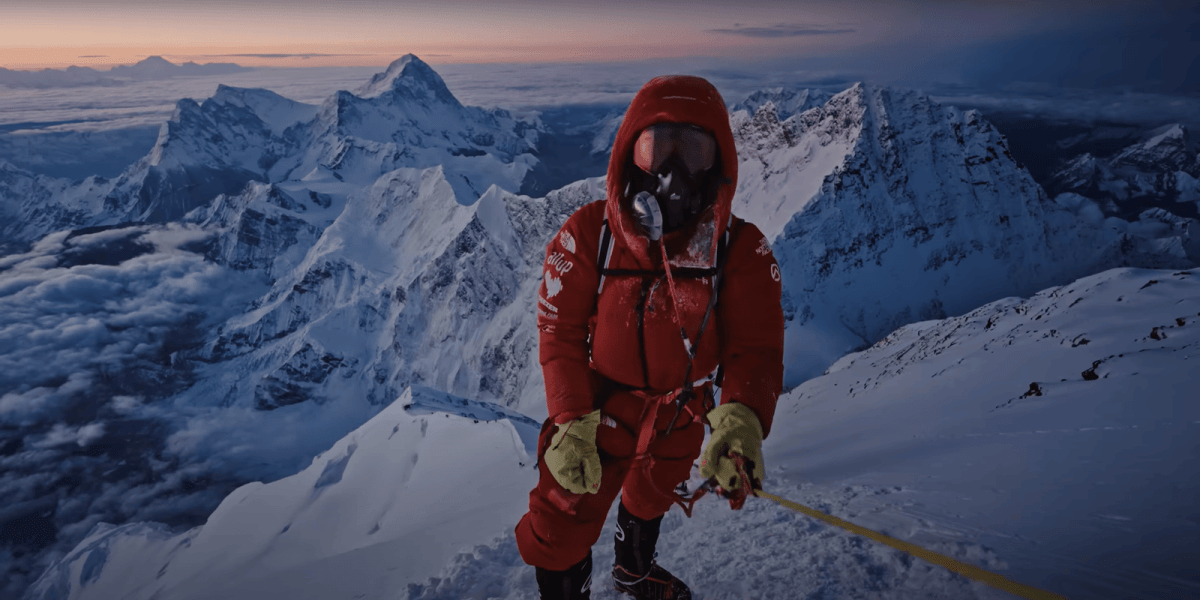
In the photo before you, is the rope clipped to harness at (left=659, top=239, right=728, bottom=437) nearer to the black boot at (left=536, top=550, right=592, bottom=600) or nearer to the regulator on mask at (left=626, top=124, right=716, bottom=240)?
the regulator on mask at (left=626, top=124, right=716, bottom=240)

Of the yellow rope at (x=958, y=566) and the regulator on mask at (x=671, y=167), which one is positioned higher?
the regulator on mask at (x=671, y=167)

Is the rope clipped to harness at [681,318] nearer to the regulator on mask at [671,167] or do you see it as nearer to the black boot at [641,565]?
the regulator on mask at [671,167]

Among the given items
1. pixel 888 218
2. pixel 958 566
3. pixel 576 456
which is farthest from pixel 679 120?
pixel 888 218

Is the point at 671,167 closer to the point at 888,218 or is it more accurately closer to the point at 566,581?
the point at 566,581

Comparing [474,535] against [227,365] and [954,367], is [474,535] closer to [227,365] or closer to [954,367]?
[954,367]

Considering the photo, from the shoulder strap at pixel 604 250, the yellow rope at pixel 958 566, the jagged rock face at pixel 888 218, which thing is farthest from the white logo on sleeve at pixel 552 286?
the jagged rock face at pixel 888 218

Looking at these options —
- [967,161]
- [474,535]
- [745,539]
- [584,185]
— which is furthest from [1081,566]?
[967,161]

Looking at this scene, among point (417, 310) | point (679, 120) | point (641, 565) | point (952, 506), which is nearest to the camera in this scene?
point (679, 120)
